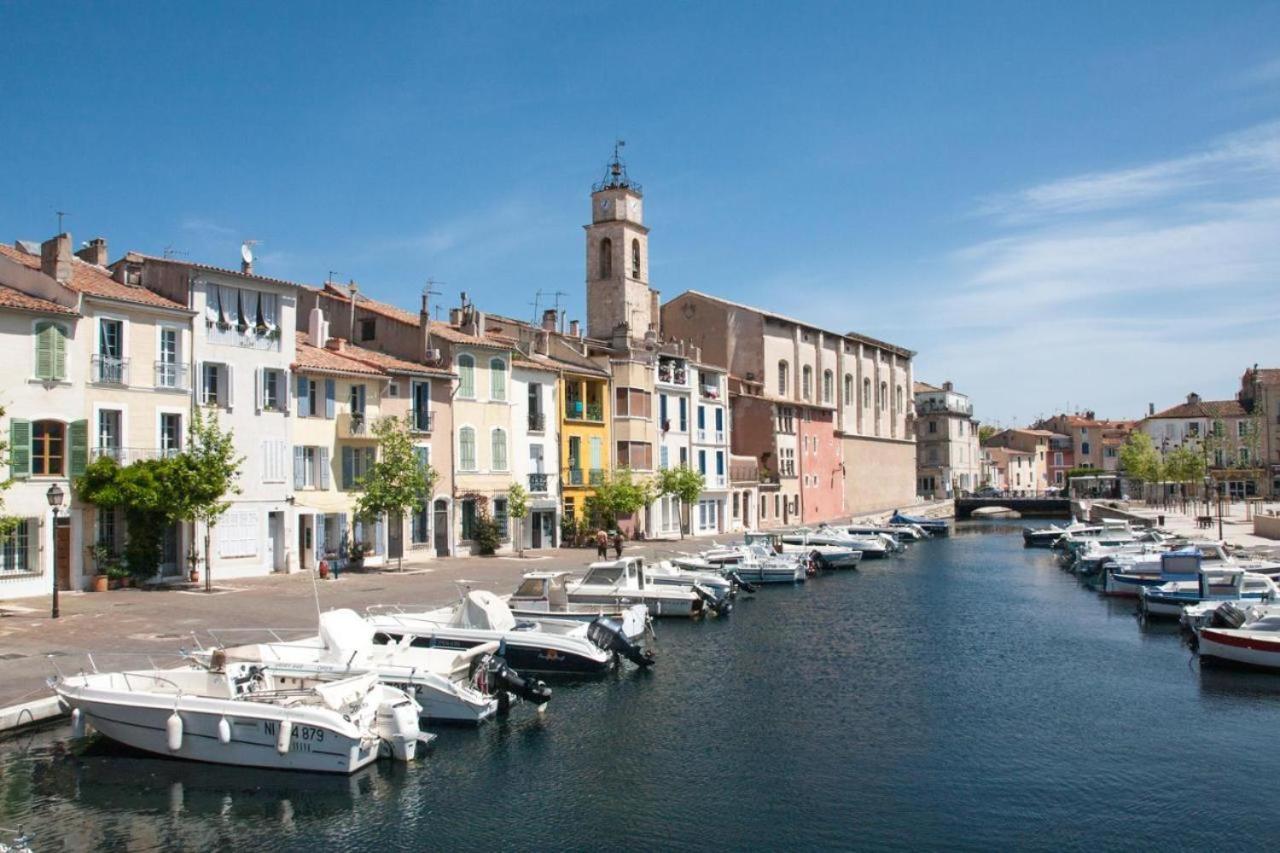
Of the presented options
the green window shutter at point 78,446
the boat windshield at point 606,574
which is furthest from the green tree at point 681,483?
the green window shutter at point 78,446

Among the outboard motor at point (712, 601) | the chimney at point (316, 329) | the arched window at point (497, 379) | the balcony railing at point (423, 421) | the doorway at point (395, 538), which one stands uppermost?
the chimney at point (316, 329)

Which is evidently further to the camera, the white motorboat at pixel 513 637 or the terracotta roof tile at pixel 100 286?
the terracotta roof tile at pixel 100 286

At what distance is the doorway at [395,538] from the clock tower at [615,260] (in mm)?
36030

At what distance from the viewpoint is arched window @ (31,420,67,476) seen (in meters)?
33.6

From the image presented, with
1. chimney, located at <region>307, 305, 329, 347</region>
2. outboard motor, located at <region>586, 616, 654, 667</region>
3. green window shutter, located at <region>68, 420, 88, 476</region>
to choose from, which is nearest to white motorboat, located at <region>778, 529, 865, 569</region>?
chimney, located at <region>307, 305, 329, 347</region>

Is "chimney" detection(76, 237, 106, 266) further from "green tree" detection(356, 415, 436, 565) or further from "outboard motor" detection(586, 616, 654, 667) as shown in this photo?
"outboard motor" detection(586, 616, 654, 667)

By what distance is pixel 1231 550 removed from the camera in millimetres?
51375

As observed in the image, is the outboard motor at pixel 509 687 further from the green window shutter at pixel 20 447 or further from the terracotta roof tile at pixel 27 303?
the terracotta roof tile at pixel 27 303

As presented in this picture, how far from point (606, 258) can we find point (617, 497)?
30.6 meters

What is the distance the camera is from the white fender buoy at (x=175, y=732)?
19562mm

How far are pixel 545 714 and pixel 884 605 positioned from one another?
2284 cm

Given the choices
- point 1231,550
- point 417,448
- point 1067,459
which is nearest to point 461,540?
point 417,448

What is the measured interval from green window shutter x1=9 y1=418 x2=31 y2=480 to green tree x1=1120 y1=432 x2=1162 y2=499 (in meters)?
104

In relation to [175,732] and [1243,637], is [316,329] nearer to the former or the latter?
[175,732]
